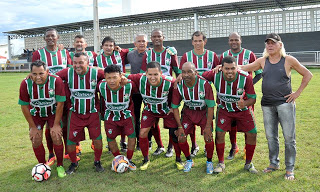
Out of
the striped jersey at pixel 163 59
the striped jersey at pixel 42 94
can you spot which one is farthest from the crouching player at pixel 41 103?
the striped jersey at pixel 163 59

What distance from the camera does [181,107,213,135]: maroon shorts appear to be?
4543 millimetres

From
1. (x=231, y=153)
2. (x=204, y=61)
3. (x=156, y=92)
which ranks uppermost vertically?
(x=204, y=61)

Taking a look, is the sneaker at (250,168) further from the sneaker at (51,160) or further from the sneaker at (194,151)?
the sneaker at (51,160)

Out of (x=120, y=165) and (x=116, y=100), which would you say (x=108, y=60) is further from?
(x=120, y=165)

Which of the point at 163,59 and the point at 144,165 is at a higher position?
the point at 163,59

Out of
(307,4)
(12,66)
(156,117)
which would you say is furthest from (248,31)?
(156,117)

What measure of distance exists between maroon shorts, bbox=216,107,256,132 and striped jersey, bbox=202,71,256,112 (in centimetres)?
7

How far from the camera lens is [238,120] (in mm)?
4441

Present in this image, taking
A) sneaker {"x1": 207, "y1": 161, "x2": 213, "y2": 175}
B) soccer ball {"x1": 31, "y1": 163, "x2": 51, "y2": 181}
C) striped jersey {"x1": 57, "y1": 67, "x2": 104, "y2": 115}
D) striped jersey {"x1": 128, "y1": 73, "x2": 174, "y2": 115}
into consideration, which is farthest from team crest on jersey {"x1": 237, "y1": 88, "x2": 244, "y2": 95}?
soccer ball {"x1": 31, "y1": 163, "x2": 51, "y2": 181}

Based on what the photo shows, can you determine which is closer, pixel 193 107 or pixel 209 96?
pixel 209 96

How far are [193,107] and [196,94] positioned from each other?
0.28 metres

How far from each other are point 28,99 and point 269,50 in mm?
3639

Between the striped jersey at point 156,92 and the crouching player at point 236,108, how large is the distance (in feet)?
2.42

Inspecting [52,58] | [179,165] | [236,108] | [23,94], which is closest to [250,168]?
[236,108]
